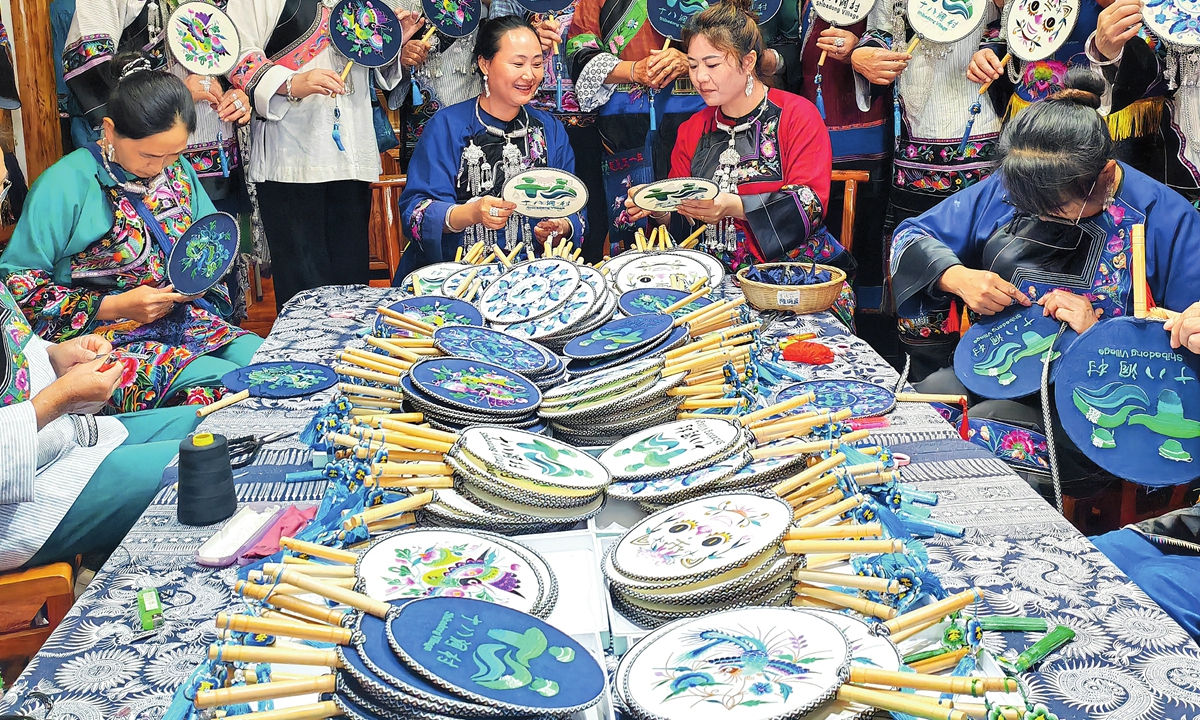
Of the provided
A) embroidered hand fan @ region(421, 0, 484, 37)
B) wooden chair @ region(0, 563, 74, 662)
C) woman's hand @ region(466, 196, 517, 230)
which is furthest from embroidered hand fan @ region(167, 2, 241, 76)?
wooden chair @ region(0, 563, 74, 662)

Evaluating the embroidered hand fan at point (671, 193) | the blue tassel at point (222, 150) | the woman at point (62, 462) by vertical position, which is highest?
the blue tassel at point (222, 150)

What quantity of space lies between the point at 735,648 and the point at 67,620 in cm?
106

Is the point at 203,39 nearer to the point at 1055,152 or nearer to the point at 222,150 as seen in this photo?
the point at 222,150

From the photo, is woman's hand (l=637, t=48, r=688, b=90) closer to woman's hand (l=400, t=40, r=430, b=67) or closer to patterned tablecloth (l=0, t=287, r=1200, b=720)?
woman's hand (l=400, t=40, r=430, b=67)

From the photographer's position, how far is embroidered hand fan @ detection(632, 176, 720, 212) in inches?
140

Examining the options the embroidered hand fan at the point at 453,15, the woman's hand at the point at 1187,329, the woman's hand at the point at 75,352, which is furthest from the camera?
the embroidered hand fan at the point at 453,15

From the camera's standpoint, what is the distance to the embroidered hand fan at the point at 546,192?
3623mm

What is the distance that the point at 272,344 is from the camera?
10.1 feet

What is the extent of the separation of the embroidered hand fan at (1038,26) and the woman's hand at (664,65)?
135 centimetres

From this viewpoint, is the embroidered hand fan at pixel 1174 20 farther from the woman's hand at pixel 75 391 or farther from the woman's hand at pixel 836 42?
the woman's hand at pixel 75 391

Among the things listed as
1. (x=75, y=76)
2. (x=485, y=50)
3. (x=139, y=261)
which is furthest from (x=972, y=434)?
(x=75, y=76)

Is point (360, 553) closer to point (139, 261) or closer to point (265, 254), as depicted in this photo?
point (139, 261)

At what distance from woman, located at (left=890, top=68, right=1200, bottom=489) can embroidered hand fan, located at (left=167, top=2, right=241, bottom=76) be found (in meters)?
2.98

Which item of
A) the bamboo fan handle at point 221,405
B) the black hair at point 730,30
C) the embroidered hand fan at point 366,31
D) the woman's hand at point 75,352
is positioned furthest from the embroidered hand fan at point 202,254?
the black hair at point 730,30
